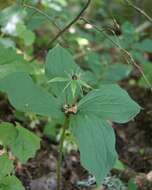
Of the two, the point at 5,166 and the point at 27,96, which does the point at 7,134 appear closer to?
the point at 5,166

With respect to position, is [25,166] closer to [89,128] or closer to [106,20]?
[89,128]

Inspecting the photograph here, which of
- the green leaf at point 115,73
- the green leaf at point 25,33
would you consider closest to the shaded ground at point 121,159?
the green leaf at point 115,73

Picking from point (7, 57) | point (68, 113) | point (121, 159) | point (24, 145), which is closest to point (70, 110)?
point (68, 113)

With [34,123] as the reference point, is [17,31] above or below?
above

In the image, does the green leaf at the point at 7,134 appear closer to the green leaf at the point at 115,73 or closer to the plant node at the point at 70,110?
the plant node at the point at 70,110

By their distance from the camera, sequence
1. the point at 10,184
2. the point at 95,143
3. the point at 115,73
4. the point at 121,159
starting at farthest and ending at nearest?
the point at 115,73 < the point at 121,159 < the point at 10,184 < the point at 95,143

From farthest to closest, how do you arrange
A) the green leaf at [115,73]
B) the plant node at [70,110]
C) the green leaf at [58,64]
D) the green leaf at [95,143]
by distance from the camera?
the green leaf at [115,73] < the green leaf at [58,64] < the plant node at [70,110] < the green leaf at [95,143]

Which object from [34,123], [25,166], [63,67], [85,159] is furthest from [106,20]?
[85,159]
